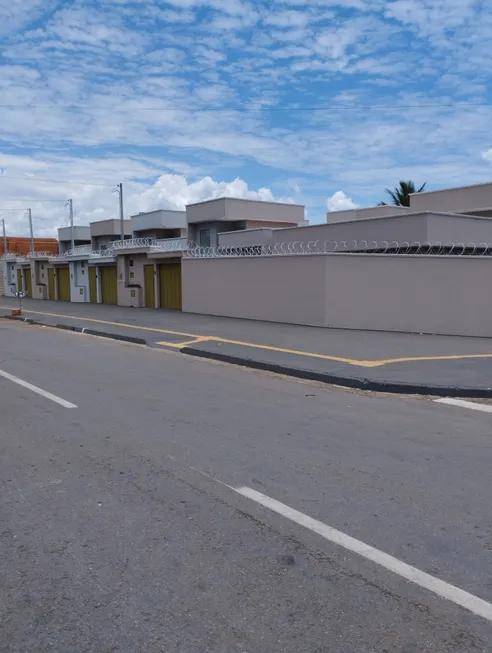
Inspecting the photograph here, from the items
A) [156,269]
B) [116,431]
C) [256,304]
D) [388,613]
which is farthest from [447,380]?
[156,269]

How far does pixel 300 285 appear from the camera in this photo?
722 inches

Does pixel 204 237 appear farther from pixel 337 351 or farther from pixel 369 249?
pixel 337 351

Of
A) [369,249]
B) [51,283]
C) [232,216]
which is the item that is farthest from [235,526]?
[51,283]

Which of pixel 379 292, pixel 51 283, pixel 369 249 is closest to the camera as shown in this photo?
pixel 379 292

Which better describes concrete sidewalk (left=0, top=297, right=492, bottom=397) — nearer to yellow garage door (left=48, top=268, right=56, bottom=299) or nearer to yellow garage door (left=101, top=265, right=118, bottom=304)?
yellow garage door (left=101, top=265, right=118, bottom=304)

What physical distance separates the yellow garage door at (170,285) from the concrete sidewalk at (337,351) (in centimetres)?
618

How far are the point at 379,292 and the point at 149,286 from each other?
50.0 ft

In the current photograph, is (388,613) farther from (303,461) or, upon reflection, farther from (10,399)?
(10,399)

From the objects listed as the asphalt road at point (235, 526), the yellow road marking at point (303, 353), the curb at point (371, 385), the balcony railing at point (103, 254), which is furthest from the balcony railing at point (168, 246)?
the asphalt road at point (235, 526)

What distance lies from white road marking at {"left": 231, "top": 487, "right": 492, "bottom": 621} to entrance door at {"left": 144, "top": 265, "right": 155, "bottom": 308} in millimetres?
24699

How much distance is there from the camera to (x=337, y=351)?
1283 cm

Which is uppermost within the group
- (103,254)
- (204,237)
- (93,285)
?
(204,237)

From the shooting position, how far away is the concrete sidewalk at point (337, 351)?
373 inches

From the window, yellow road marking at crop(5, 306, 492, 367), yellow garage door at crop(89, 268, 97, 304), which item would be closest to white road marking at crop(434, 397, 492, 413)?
yellow road marking at crop(5, 306, 492, 367)
